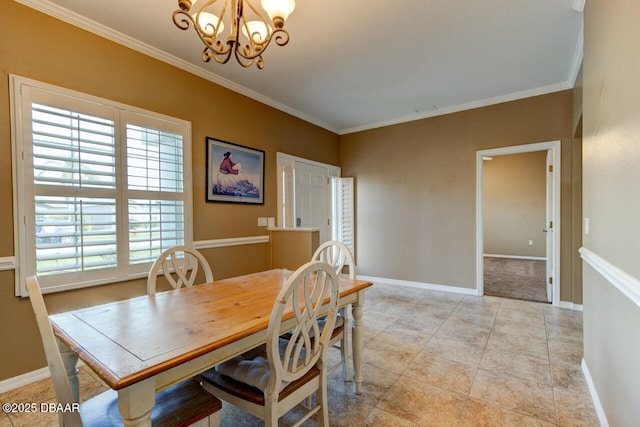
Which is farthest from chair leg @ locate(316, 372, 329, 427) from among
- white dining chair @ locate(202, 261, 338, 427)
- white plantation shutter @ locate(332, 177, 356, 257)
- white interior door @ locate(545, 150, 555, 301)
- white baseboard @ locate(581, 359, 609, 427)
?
white plantation shutter @ locate(332, 177, 356, 257)

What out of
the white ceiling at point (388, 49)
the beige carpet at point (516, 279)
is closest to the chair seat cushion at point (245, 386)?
the white ceiling at point (388, 49)

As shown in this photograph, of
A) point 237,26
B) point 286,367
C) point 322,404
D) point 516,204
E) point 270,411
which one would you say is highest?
point 237,26

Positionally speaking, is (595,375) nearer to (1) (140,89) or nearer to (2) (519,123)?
(2) (519,123)

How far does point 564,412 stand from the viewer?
5.60 feet

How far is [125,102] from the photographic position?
2.46 m

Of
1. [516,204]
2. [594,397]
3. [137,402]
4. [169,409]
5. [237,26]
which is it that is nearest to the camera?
[137,402]

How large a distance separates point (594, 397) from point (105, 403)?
8.63ft

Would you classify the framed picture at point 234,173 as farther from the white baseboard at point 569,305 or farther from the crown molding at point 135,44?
the white baseboard at point 569,305

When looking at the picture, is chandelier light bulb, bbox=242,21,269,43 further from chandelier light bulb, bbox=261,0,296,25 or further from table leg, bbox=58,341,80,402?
table leg, bbox=58,341,80,402

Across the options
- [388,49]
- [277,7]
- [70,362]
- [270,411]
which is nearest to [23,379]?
[70,362]

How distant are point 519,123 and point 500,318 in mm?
2424

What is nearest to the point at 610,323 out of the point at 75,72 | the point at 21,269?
the point at 21,269

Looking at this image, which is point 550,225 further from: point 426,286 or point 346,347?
point 346,347

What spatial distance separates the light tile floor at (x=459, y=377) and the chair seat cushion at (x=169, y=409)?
32 centimetres
